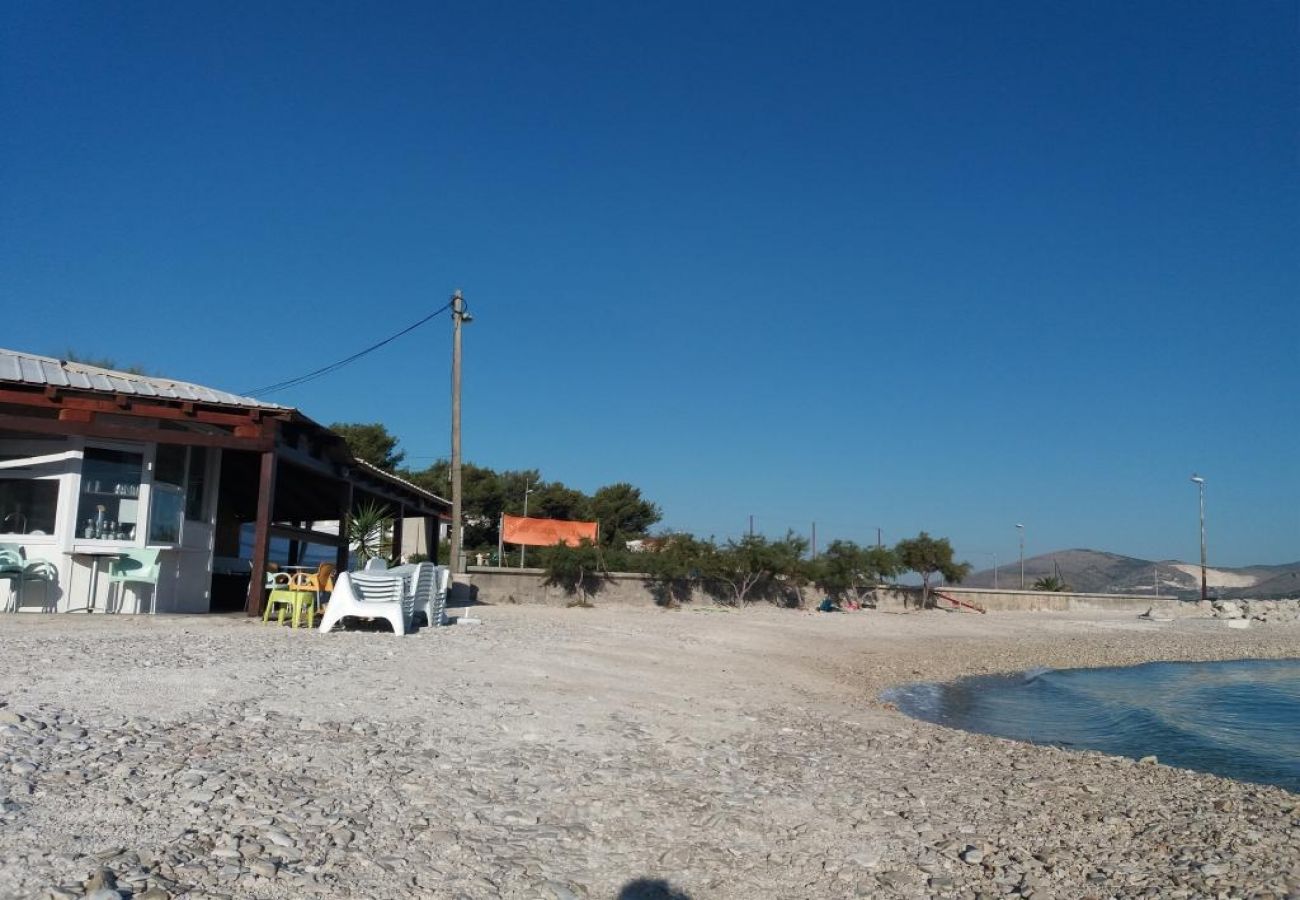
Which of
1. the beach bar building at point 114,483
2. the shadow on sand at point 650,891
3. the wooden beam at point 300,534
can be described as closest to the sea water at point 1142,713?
the shadow on sand at point 650,891

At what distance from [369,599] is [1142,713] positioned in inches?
435

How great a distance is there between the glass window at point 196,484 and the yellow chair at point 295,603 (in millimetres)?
2142

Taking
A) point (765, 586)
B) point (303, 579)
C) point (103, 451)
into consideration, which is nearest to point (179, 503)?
point (103, 451)

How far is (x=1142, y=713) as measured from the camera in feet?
46.0

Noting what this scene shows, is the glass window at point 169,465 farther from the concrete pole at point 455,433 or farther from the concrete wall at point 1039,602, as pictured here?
the concrete wall at point 1039,602

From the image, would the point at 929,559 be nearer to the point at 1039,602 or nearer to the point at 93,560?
the point at 1039,602

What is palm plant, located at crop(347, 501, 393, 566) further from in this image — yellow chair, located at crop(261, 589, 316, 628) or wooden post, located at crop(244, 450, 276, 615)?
yellow chair, located at crop(261, 589, 316, 628)

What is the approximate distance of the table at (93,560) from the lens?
12.2 metres

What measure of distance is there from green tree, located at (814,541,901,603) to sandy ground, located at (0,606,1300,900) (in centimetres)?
2299

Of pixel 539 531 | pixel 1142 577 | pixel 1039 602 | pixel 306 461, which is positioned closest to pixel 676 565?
pixel 539 531

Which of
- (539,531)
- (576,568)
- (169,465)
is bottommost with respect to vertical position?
(576,568)

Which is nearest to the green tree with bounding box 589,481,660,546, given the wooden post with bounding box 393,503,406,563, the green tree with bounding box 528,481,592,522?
the green tree with bounding box 528,481,592,522

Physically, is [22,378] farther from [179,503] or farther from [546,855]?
[546,855]

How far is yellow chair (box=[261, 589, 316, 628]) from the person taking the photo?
11.8m
